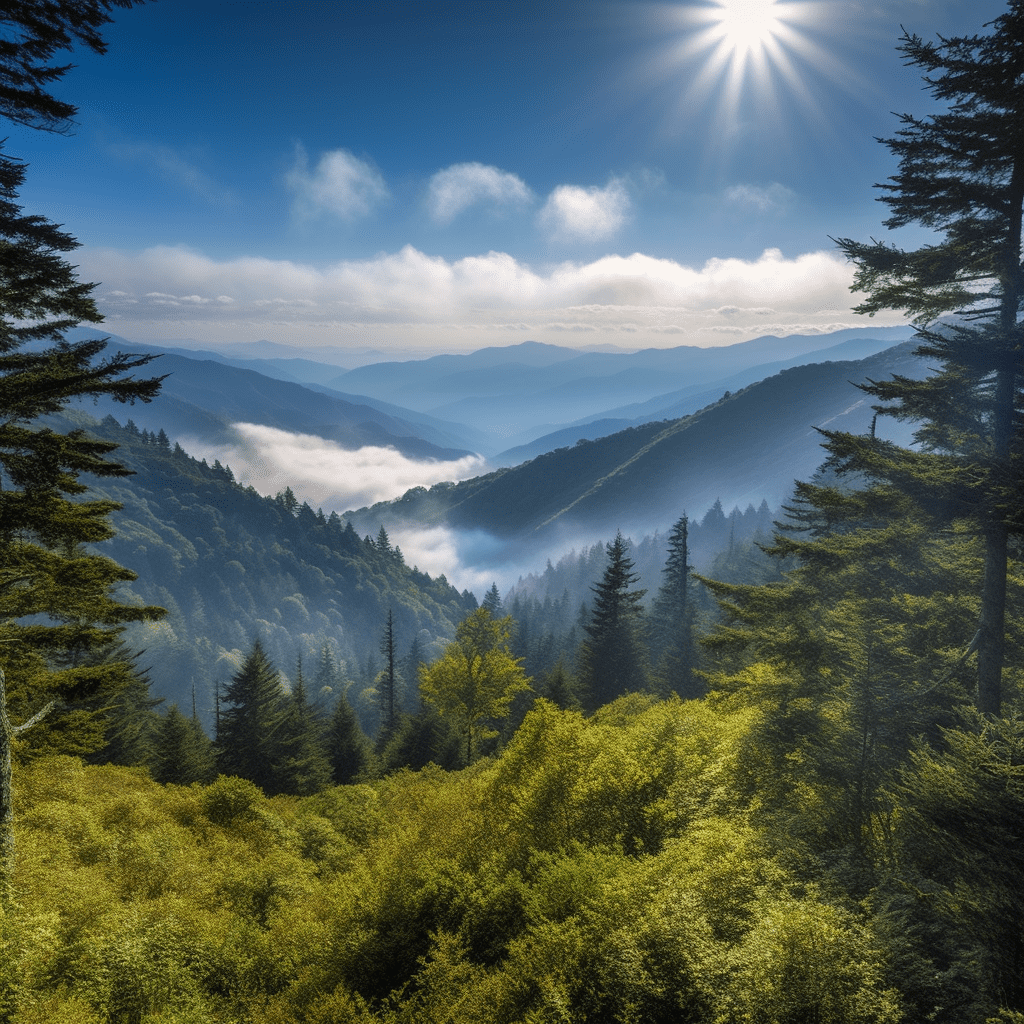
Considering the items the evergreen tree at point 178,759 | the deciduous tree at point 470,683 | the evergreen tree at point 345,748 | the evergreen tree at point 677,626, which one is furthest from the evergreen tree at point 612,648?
the evergreen tree at point 178,759

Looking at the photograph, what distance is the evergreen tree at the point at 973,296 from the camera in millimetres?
11148

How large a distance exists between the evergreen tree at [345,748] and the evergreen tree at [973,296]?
3600cm

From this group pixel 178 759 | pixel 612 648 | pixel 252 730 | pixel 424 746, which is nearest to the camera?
pixel 178 759

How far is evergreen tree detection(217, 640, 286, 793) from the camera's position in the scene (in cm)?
3103

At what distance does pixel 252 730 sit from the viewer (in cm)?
3145

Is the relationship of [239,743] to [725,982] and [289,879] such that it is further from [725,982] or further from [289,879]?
[725,982]

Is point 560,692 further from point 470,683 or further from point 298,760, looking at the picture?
point 298,760

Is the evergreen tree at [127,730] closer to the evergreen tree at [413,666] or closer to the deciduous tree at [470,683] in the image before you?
the deciduous tree at [470,683]

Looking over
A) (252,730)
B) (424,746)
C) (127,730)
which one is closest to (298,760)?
(252,730)

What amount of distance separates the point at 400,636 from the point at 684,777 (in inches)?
7098

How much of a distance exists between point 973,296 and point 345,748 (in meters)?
40.6

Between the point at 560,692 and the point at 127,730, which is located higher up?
the point at 127,730

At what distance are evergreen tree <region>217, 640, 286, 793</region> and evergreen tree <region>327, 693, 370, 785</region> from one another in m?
5.45

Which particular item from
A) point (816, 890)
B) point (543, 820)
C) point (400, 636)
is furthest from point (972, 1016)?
point (400, 636)
